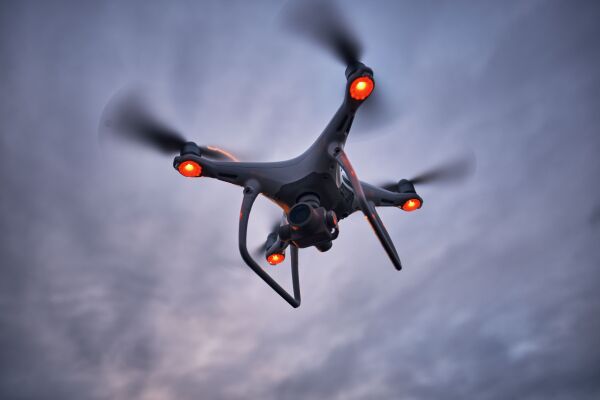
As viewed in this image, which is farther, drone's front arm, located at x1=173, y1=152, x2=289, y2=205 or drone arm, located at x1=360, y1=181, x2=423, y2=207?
drone arm, located at x1=360, y1=181, x2=423, y2=207

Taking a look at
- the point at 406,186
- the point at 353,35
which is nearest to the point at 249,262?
the point at 353,35

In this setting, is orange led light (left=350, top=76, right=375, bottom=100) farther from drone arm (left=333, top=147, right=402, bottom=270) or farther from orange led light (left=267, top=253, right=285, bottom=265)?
orange led light (left=267, top=253, right=285, bottom=265)

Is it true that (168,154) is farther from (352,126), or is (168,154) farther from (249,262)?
(352,126)

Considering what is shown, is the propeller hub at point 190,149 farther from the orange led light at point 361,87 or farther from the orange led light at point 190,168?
the orange led light at point 361,87

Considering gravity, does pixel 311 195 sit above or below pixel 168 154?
below

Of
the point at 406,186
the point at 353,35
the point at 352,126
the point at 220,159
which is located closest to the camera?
the point at 353,35

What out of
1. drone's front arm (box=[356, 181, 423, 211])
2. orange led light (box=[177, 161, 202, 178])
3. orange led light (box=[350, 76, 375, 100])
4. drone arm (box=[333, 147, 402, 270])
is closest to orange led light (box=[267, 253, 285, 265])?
drone's front arm (box=[356, 181, 423, 211])

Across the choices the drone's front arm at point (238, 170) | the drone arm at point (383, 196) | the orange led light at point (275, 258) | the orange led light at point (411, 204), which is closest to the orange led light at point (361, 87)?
the drone's front arm at point (238, 170)
